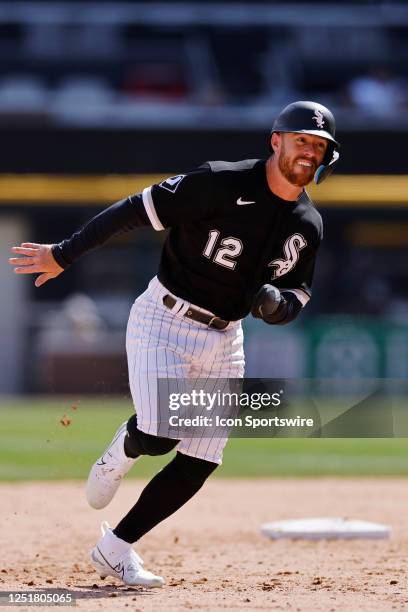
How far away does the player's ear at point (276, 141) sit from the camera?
4363 mm

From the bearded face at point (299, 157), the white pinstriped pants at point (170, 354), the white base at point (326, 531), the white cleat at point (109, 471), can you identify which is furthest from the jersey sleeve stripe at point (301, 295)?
the white base at point (326, 531)

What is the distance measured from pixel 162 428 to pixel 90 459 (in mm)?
5192

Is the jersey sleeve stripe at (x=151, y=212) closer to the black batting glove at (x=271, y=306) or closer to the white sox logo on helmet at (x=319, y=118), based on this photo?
the black batting glove at (x=271, y=306)

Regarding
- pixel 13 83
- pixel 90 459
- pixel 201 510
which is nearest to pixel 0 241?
pixel 13 83

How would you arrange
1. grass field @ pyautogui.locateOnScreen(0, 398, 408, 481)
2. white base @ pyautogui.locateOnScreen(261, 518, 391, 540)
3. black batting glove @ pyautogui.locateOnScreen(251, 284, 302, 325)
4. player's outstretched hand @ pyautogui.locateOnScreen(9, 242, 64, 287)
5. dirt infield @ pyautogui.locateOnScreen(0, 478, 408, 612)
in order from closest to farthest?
dirt infield @ pyautogui.locateOnScreen(0, 478, 408, 612) < black batting glove @ pyautogui.locateOnScreen(251, 284, 302, 325) < player's outstretched hand @ pyautogui.locateOnScreen(9, 242, 64, 287) < white base @ pyautogui.locateOnScreen(261, 518, 391, 540) < grass field @ pyautogui.locateOnScreen(0, 398, 408, 481)

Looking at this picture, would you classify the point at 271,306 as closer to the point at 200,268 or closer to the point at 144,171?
the point at 200,268

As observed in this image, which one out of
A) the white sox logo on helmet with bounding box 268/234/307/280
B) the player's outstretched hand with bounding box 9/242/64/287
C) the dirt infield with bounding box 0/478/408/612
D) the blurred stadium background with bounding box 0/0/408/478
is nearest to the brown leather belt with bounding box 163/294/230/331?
the white sox logo on helmet with bounding box 268/234/307/280

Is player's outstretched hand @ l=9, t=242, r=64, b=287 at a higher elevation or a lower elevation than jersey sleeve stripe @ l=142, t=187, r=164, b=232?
lower

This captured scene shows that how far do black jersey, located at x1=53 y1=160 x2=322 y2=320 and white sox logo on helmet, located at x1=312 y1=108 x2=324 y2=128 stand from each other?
0.27 meters

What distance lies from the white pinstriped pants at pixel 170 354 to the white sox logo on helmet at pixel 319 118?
793mm

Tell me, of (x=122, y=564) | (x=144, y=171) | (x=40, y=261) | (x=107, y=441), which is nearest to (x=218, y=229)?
(x=40, y=261)

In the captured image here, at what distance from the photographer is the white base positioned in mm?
5934

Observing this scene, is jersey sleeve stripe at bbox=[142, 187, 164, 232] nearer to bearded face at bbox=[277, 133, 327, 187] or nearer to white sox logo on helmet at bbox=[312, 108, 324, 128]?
bearded face at bbox=[277, 133, 327, 187]

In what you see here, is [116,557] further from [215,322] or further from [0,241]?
[0,241]
